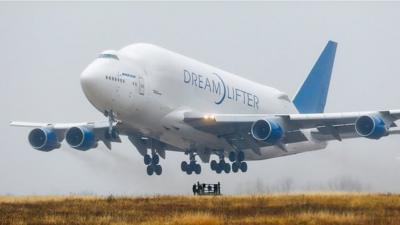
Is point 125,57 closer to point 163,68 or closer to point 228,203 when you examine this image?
point 163,68

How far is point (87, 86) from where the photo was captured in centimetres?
4809

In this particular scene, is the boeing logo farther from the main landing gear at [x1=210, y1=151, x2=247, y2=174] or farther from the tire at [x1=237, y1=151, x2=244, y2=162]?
the main landing gear at [x1=210, y1=151, x2=247, y2=174]

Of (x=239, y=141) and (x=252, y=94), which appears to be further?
(x=252, y=94)

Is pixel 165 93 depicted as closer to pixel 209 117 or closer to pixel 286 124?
pixel 209 117

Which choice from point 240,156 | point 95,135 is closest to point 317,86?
point 240,156

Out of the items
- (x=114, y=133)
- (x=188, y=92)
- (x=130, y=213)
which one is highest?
(x=188, y=92)

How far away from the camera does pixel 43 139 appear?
2392 inches

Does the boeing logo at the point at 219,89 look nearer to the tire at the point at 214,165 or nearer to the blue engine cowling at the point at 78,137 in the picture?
the tire at the point at 214,165

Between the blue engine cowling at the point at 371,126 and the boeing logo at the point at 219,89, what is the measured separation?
1118 centimetres

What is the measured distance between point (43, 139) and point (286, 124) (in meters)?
18.6

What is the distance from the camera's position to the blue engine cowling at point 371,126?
49844 mm

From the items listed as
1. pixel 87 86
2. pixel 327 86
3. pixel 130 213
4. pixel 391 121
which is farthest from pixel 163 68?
pixel 327 86

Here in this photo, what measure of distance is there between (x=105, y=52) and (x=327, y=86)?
29.2 m

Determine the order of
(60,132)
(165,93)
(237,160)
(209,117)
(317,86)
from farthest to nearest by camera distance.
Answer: (317,86)
(60,132)
(237,160)
(209,117)
(165,93)
